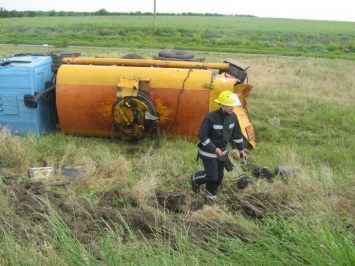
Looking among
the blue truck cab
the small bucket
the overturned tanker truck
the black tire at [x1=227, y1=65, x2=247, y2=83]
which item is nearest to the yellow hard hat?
the small bucket

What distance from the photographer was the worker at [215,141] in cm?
583

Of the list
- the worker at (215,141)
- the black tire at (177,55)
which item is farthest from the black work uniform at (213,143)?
the black tire at (177,55)

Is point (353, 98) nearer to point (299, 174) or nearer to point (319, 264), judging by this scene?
point (299, 174)

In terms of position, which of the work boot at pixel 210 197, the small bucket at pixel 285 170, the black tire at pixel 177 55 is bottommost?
the work boot at pixel 210 197

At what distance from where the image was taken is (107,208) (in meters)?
5.18

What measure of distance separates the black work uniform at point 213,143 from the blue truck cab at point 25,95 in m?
3.72

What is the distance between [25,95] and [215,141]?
4096 millimetres

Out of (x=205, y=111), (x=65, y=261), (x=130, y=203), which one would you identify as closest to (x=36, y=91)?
(x=205, y=111)

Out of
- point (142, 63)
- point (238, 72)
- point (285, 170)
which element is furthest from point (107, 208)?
point (238, 72)

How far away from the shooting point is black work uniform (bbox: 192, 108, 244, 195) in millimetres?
5875

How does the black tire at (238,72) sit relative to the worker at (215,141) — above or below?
above

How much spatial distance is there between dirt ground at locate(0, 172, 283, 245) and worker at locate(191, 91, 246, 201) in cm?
22

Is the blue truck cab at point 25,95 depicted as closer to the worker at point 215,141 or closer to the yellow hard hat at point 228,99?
the worker at point 215,141

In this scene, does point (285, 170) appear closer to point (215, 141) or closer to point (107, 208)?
point (215, 141)
